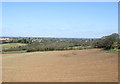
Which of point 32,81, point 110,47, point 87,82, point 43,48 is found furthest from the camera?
point 43,48

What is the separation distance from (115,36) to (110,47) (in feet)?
5.22

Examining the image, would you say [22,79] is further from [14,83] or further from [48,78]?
[48,78]

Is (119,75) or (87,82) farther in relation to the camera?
(119,75)

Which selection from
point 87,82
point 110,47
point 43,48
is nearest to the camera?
point 87,82

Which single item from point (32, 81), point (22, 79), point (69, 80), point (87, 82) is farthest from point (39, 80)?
point (87, 82)

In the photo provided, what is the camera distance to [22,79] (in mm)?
7988

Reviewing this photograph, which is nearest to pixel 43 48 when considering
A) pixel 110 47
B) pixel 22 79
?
pixel 110 47

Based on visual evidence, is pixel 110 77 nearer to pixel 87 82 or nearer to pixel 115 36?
pixel 87 82

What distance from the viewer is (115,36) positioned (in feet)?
64.7

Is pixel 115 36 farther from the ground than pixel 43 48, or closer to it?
farther from the ground

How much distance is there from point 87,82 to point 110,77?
136cm

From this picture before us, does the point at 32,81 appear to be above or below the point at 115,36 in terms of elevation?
below

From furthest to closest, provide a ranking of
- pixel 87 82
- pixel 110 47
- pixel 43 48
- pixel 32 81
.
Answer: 1. pixel 43 48
2. pixel 110 47
3. pixel 32 81
4. pixel 87 82

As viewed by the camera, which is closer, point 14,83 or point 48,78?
point 14,83
